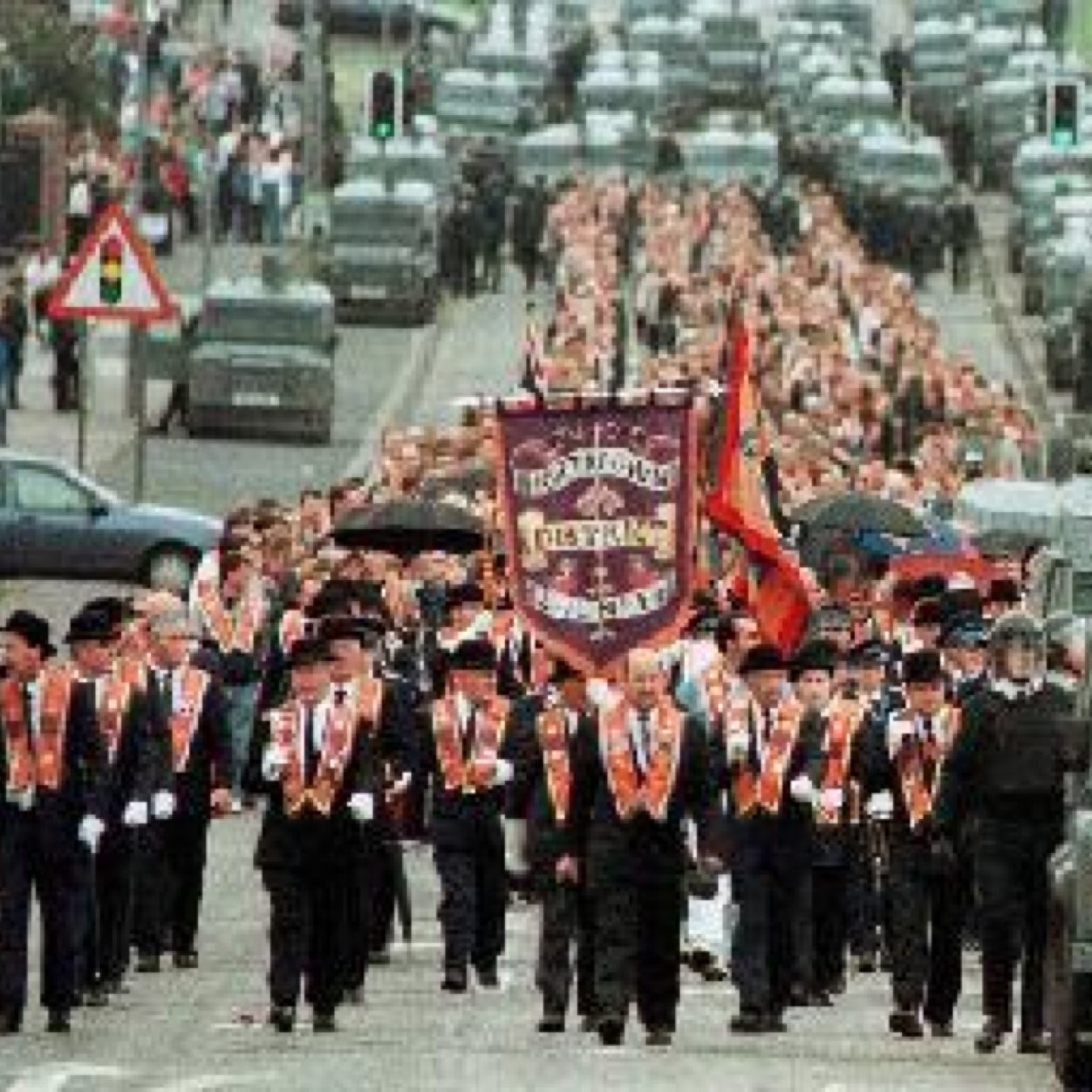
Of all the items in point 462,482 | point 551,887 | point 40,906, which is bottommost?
point 462,482

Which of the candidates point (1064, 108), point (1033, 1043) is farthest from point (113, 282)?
point (1064, 108)

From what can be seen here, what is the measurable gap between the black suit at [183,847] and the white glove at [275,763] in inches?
104

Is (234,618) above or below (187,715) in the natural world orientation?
below

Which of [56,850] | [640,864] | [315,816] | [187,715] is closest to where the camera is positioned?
[640,864]

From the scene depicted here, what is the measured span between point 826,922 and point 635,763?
2.67 metres

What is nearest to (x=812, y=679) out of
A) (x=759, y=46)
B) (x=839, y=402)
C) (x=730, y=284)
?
(x=839, y=402)

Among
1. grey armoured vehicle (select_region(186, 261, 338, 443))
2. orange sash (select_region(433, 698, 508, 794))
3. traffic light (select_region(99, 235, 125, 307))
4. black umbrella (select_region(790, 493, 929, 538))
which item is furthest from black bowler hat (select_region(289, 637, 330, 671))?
grey armoured vehicle (select_region(186, 261, 338, 443))

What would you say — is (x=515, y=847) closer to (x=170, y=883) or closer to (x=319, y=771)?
(x=170, y=883)

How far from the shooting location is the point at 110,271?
5000cm

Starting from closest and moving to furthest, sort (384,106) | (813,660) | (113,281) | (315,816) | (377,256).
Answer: (315,816)
(813,660)
(113,281)
(384,106)
(377,256)

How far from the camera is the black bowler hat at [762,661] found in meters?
31.9

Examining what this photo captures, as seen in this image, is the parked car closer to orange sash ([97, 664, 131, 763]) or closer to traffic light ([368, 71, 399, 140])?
traffic light ([368, 71, 399, 140])

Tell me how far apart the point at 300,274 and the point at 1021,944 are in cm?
5247

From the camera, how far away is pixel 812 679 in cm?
3231
